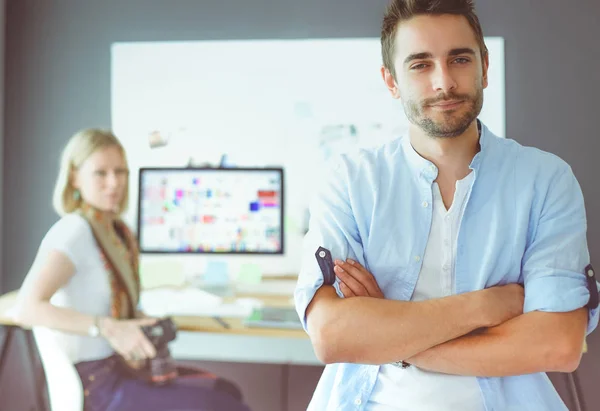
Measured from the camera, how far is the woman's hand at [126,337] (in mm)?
2459

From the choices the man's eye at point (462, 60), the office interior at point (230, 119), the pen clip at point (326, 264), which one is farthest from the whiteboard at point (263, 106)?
the pen clip at point (326, 264)

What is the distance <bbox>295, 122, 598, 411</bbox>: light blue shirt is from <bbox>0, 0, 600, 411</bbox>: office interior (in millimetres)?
1229

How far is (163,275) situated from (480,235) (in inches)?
70.5

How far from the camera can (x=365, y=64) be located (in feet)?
8.45

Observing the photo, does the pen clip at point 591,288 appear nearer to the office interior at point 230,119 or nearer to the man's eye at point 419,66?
the man's eye at point 419,66

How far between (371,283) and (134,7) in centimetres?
206

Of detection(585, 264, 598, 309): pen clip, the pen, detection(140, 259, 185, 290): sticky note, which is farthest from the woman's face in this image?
detection(585, 264, 598, 309): pen clip

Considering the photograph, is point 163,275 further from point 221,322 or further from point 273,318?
point 273,318

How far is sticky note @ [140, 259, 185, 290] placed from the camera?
2691 mm

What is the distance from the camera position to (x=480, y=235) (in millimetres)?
1272

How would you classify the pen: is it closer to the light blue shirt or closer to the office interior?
the office interior

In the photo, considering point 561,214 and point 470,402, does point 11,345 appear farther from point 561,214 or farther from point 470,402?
point 561,214

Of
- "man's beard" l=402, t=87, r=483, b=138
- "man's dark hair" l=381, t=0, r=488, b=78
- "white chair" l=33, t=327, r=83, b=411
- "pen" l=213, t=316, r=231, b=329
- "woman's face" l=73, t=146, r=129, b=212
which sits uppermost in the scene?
"man's dark hair" l=381, t=0, r=488, b=78

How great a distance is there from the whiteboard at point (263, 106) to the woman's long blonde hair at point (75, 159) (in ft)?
0.16
